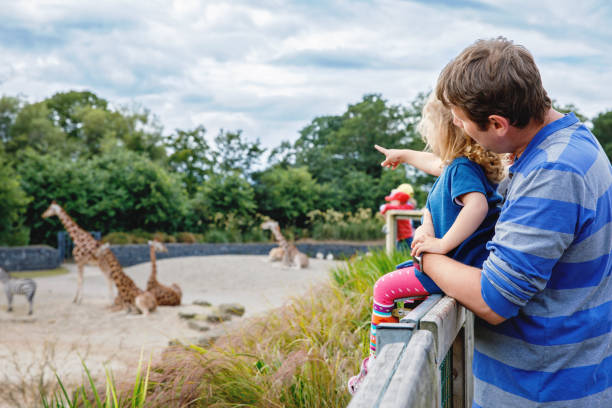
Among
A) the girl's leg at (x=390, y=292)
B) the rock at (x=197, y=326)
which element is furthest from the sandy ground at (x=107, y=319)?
the girl's leg at (x=390, y=292)

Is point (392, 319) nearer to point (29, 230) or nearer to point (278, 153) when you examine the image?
point (29, 230)

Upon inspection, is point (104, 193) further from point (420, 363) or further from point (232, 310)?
point (420, 363)

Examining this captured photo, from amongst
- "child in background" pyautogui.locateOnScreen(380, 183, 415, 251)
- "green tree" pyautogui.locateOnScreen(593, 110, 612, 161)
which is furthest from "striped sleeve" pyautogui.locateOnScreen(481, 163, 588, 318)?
"green tree" pyautogui.locateOnScreen(593, 110, 612, 161)

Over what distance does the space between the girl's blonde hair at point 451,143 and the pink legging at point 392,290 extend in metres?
0.42

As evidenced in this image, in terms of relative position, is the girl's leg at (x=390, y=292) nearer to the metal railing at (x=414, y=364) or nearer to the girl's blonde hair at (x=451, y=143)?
the metal railing at (x=414, y=364)

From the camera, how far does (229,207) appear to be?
2070 cm

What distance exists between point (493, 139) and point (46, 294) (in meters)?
10.4

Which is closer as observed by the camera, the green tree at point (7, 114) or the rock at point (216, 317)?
the rock at point (216, 317)

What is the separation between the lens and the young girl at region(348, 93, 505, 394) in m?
1.48

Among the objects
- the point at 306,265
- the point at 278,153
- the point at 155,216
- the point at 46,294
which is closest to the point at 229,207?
the point at 155,216

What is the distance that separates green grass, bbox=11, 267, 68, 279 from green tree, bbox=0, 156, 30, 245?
6.58ft

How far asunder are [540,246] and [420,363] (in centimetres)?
39

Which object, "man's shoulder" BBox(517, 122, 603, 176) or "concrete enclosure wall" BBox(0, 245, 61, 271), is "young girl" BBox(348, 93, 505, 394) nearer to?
"man's shoulder" BBox(517, 122, 603, 176)

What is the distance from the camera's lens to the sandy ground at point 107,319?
4.87 m
